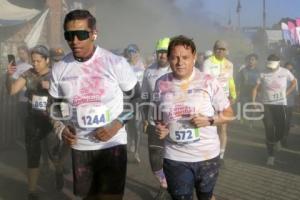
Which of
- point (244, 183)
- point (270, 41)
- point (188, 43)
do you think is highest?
point (270, 41)

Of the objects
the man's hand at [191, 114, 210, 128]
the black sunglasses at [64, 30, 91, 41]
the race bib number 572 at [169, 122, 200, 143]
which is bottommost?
the race bib number 572 at [169, 122, 200, 143]

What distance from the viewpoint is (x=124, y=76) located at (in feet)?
12.3

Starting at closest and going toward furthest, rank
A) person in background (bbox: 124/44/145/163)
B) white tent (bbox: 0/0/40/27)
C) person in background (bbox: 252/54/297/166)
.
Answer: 1. person in background (bbox: 252/54/297/166)
2. person in background (bbox: 124/44/145/163)
3. white tent (bbox: 0/0/40/27)

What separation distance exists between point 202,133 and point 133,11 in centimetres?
2954

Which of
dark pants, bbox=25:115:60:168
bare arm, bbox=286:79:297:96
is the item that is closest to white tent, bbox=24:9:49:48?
bare arm, bbox=286:79:297:96

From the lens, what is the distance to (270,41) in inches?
1262

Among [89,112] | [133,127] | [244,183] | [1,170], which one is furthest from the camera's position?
[133,127]

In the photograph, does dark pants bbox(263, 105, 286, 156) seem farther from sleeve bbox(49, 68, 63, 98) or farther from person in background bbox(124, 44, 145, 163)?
sleeve bbox(49, 68, 63, 98)

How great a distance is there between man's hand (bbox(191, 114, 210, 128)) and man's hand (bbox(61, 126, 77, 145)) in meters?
0.97

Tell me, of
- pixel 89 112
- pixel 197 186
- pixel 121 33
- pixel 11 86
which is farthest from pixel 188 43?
pixel 121 33

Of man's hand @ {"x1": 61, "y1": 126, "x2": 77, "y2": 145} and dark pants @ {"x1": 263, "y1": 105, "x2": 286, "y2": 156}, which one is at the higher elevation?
man's hand @ {"x1": 61, "y1": 126, "x2": 77, "y2": 145}

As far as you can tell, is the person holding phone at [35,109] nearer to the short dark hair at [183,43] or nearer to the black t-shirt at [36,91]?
the black t-shirt at [36,91]

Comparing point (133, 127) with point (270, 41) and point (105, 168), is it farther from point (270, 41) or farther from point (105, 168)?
point (270, 41)

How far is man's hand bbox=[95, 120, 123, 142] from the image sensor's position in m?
3.60
